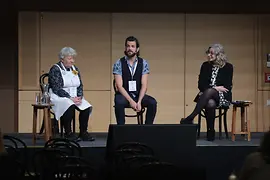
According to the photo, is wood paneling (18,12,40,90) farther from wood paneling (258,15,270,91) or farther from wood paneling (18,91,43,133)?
wood paneling (258,15,270,91)

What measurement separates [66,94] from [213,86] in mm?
1756

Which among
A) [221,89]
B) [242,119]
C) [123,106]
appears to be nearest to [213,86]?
[221,89]

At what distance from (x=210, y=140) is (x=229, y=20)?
9.04 feet

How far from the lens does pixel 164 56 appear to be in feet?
27.6

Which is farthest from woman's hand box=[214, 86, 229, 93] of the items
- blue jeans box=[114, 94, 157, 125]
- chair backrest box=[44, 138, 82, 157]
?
chair backrest box=[44, 138, 82, 157]

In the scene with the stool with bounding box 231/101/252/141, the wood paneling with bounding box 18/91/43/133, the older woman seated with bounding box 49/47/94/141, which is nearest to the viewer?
the older woman seated with bounding box 49/47/94/141

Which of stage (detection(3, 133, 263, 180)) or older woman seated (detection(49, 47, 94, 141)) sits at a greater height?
older woman seated (detection(49, 47, 94, 141))

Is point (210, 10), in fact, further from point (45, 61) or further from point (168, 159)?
point (168, 159)

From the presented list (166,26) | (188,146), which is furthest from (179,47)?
(188,146)

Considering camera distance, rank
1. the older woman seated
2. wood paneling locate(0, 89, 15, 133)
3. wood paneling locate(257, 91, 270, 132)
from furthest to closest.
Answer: wood paneling locate(257, 91, 270, 132) → wood paneling locate(0, 89, 15, 133) → the older woman seated

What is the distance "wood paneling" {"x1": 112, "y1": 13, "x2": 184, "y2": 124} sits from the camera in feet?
27.5

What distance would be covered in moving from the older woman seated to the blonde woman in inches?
49.1

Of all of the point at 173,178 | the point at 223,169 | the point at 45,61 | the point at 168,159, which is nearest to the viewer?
the point at 173,178

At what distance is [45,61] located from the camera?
27.0 feet
